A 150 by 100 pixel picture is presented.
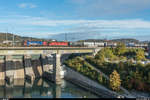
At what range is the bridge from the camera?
156 ft

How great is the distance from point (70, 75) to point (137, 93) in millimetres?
23068

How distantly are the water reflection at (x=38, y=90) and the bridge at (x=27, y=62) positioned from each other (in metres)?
2.50

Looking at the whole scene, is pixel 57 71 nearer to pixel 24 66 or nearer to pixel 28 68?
pixel 28 68

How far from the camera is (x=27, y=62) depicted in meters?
55.6

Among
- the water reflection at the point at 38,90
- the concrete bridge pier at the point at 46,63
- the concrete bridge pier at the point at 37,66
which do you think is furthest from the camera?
the concrete bridge pier at the point at 46,63

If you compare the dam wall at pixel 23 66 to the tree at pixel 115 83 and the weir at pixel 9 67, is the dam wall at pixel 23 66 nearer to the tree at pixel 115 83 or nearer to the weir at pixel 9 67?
the weir at pixel 9 67

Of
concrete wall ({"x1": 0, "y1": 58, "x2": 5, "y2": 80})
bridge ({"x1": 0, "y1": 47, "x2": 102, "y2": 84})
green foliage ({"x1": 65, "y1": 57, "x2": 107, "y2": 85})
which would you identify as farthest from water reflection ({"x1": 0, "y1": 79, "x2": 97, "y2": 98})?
green foliage ({"x1": 65, "y1": 57, "x2": 107, "y2": 85})

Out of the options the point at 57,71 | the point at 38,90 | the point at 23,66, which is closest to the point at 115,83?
the point at 38,90

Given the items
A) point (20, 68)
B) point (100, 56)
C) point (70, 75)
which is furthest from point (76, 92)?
point (20, 68)

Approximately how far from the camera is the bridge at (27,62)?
47.5 meters

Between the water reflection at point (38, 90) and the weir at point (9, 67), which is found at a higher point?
the weir at point (9, 67)

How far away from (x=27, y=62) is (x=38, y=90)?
55.4 ft

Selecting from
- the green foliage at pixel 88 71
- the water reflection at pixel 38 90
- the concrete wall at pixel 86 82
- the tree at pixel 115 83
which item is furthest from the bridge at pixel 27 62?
the tree at pixel 115 83

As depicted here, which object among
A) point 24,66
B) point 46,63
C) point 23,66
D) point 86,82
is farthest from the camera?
point 46,63
